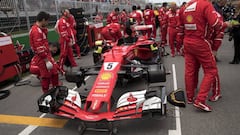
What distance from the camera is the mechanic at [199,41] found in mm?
3990

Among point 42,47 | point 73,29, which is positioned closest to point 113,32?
point 73,29

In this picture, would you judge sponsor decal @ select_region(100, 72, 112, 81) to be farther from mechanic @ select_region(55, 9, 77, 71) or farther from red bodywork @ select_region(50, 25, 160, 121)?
mechanic @ select_region(55, 9, 77, 71)

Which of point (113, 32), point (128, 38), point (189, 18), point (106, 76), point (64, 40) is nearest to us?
point (189, 18)

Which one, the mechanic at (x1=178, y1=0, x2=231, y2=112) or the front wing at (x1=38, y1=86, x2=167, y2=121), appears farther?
the mechanic at (x1=178, y1=0, x2=231, y2=112)

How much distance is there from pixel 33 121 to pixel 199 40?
3.12 metres

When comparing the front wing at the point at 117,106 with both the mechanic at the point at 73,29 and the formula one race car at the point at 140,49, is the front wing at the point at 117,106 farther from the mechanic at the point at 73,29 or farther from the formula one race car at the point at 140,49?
the mechanic at the point at 73,29

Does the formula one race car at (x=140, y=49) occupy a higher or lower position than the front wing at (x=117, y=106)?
higher

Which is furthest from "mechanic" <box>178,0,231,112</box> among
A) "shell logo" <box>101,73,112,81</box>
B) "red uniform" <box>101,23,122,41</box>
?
"red uniform" <box>101,23,122,41</box>

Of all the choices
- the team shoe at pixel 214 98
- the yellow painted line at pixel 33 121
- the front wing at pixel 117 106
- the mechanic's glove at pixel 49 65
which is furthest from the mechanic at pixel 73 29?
the team shoe at pixel 214 98

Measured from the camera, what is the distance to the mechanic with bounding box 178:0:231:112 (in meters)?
3.99

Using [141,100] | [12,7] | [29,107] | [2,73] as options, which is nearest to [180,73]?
[141,100]

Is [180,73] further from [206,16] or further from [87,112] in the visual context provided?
[87,112]

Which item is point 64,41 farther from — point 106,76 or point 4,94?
point 106,76

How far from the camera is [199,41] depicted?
166 inches
